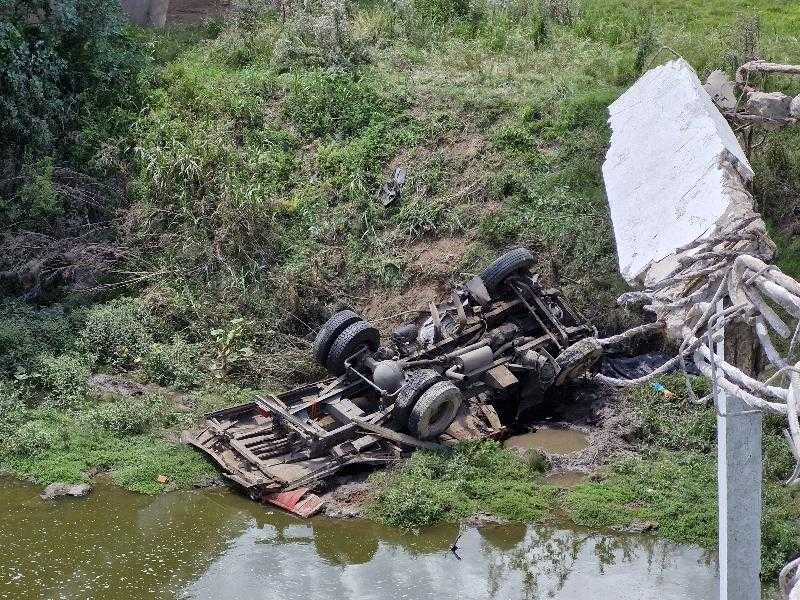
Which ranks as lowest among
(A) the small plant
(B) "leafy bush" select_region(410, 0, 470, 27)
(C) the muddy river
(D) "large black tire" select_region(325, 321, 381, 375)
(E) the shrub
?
(C) the muddy river

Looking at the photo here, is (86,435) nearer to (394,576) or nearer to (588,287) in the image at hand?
(394,576)

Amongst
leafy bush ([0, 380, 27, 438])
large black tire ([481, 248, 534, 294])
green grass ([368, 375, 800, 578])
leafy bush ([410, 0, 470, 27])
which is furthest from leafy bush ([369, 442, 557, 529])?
leafy bush ([410, 0, 470, 27])

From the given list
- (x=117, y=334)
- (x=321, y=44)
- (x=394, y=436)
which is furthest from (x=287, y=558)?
(x=321, y=44)

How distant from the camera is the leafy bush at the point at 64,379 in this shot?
1387cm

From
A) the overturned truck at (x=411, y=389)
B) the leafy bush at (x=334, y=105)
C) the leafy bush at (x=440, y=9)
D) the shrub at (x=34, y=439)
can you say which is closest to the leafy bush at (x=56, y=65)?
the leafy bush at (x=334, y=105)

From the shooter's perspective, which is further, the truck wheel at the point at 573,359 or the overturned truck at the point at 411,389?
the truck wheel at the point at 573,359

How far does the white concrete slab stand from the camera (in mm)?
10383

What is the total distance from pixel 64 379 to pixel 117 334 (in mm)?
1156

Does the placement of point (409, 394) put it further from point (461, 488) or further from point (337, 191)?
point (337, 191)

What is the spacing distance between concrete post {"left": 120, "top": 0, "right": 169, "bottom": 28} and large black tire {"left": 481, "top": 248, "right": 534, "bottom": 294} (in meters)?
10.9

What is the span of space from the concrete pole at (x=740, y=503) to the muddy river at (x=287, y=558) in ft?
11.5

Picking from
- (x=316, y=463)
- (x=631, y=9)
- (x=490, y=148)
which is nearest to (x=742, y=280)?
(x=316, y=463)

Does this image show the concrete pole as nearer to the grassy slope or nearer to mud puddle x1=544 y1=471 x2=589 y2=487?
the grassy slope

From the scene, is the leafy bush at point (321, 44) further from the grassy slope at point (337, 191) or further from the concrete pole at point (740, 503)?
the concrete pole at point (740, 503)
